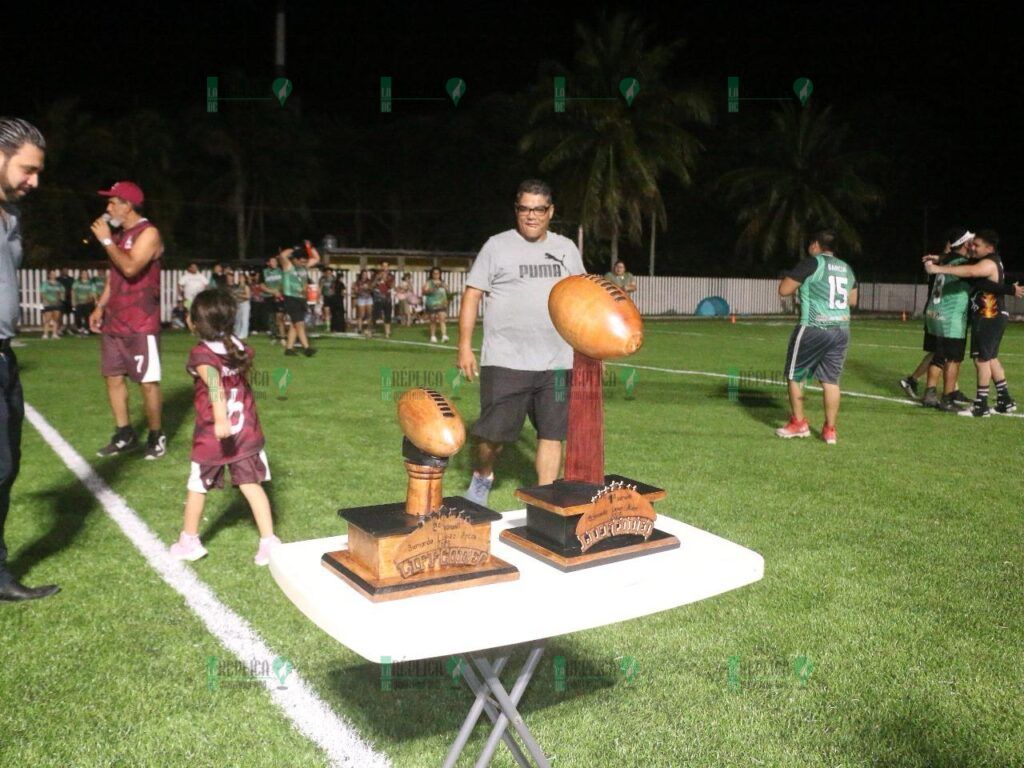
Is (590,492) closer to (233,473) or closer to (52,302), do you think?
(233,473)

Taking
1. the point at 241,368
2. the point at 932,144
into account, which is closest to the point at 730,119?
the point at 932,144

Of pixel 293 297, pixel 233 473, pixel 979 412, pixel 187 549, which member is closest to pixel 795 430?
pixel 979 412

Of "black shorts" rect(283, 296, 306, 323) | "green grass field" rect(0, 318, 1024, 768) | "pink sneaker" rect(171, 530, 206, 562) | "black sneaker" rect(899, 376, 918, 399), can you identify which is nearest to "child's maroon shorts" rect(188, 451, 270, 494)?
"pink sneaker" rect(171, 530, 206, 562)

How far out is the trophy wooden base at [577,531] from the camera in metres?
2.19

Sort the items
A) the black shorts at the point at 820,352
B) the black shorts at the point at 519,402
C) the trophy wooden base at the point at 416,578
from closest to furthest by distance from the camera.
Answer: the trophy wooden base at the point at 416,578, the black shorts at the point at 519,402, the black shorts at the point at 820,352

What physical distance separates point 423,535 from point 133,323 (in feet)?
18.6

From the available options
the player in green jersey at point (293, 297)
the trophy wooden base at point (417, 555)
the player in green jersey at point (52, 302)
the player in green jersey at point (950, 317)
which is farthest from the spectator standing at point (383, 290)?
the trophy wooden base at point (417, 555)

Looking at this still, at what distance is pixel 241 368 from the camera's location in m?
4.61

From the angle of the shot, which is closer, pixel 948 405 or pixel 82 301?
pixel 948 405

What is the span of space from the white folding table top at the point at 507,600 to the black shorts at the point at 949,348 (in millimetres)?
8875

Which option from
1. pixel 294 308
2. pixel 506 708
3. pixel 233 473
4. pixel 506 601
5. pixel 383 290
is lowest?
pixel 506 708

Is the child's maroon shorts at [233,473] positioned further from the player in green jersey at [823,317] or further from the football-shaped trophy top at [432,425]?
the player in green jersey at [823,317]

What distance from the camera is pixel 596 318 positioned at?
219 cm

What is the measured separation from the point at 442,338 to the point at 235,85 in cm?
2695
